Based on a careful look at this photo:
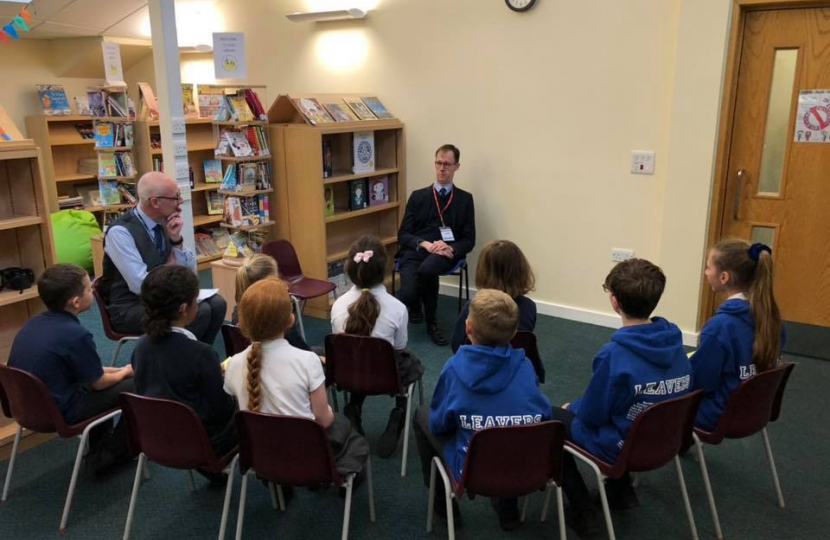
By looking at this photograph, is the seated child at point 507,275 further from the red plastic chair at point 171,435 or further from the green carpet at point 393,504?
the red plastic chair at point 171,435

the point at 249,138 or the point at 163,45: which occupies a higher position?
the point at 163,45

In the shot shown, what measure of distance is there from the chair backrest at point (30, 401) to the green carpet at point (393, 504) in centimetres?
41

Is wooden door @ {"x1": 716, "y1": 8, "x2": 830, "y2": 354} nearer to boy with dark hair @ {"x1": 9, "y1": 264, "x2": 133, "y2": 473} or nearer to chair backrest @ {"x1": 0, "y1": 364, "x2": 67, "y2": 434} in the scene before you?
boy with dark hair @ {"x1": 9, "y1": 264, "x2": 133, "y2": 473}

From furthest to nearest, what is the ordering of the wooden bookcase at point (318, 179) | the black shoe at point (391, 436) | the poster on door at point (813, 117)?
the wooden bookcase at point (318, 179) → the poster on door at point (813, 117) → the black shoe at point (391, 436)

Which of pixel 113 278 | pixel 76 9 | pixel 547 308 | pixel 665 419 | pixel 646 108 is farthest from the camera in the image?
pixel 76 9

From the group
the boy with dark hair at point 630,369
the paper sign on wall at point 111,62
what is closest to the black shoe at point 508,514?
the boy with dark hair at point 630,369

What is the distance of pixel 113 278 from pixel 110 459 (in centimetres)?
105

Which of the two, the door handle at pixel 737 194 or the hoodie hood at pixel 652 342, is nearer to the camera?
the hoodie hood at pixel 652 342

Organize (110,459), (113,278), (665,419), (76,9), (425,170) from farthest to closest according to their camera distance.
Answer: (76,9) < (425,170) < (113,278) < (110,459) < (665,419)

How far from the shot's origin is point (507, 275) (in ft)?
9.71

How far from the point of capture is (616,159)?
15.1ft

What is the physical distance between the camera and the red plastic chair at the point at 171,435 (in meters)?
2.09

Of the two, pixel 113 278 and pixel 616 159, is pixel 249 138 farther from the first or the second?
pixel 616 159

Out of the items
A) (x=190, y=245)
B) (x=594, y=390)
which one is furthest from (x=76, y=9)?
(x=594, y=390)
